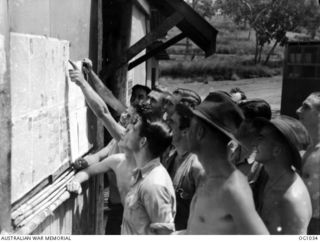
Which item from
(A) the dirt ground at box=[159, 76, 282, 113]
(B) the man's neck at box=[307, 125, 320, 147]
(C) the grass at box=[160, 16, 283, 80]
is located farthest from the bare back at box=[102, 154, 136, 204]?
(C) the grass at box=[160, 16, 283, 80]

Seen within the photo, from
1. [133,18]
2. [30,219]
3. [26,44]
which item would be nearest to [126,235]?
[30,219]

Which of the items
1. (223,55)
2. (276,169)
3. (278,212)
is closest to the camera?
(278,212)

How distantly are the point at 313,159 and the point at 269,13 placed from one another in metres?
14.5

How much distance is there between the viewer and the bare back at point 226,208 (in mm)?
1778

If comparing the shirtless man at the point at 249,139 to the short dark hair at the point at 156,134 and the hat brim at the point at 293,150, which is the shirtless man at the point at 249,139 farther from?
the short dark hair at the point at 156,134

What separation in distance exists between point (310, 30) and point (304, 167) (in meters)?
13.4

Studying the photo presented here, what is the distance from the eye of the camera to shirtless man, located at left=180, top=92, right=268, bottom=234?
179 centimetres

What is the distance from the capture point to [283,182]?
7.64 ft

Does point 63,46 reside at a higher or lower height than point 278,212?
higher

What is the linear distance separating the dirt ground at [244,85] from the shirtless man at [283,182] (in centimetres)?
1790

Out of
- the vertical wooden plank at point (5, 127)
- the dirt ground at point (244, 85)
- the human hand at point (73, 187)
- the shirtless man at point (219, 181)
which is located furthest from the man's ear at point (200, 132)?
the dirt ground at point (244, 85)

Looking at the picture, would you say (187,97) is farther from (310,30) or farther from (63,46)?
(310,30)

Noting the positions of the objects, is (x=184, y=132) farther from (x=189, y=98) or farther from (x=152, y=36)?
(x=152, y=36)

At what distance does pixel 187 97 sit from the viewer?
350cm
